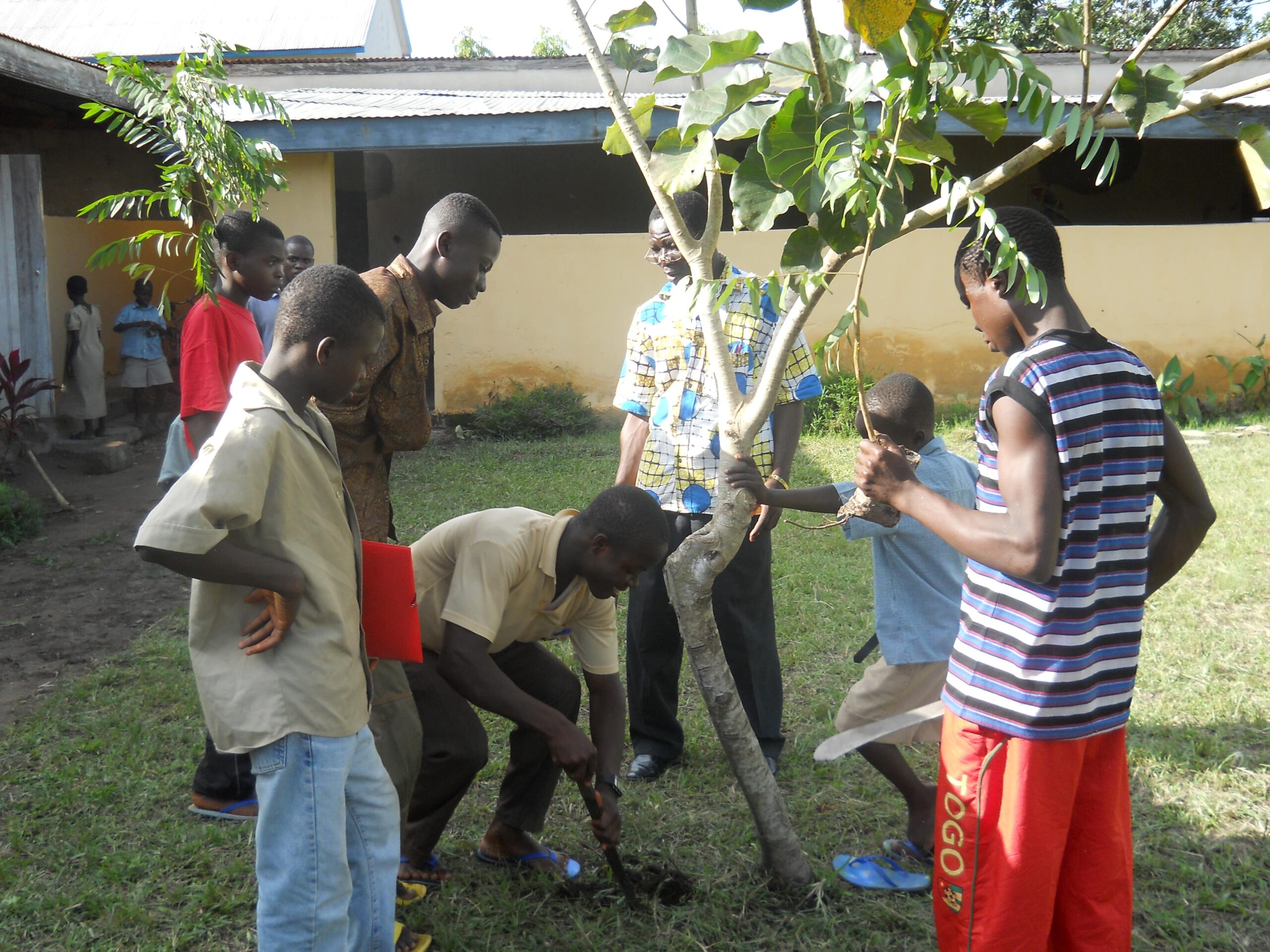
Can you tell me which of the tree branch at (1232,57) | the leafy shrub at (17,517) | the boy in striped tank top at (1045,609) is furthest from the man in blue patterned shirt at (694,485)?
the leafy shrub at (17,517)

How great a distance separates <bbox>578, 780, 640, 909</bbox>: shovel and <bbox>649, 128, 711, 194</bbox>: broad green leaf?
1.43m

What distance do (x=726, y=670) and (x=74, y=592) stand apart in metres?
4.26

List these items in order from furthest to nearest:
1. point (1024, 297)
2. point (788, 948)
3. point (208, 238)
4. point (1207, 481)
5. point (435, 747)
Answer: point (1207, 481) → point (208, 238) → point (435, 747) → point (788, 948) → point (1024, 297)

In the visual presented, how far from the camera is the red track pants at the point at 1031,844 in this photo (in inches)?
74.8

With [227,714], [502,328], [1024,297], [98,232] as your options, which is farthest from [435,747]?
[98,232]

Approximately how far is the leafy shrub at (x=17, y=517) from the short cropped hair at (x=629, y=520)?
5.13 metres

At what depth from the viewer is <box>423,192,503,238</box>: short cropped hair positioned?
2.82 meters

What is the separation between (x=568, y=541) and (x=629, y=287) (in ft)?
25.1

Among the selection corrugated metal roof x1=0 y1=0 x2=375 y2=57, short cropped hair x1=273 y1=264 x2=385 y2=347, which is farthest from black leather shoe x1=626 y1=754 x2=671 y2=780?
corrugated metal roof x1=0 y1=0 x2=375 y2=57

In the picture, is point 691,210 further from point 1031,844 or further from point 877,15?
point 1031,844

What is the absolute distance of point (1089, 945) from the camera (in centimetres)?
200

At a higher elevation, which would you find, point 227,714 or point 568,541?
point 568,541

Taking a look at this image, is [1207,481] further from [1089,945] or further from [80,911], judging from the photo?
[80,911]

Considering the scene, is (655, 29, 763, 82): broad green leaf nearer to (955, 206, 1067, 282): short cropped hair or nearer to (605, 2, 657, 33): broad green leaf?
(605, 2, 657, 33): broad green leaf
